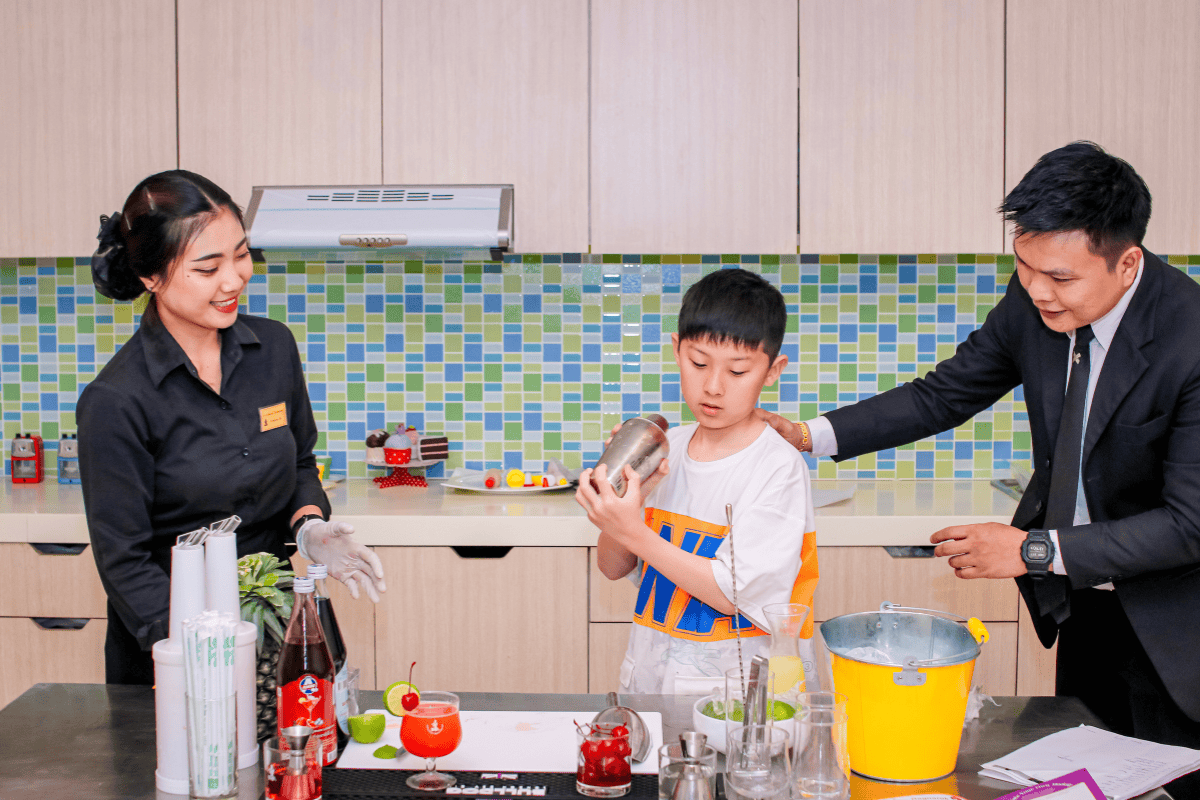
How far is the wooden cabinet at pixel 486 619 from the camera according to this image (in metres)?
2.56

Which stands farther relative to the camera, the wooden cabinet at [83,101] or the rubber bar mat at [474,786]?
the wooden cabinet at [83,101]

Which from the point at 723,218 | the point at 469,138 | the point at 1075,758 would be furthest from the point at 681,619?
the point at 469,138

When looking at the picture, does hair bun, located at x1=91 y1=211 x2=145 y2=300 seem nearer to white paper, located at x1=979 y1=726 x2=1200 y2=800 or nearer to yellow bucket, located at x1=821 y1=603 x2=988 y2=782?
yellow bucket, located at x1=821 y1=603 x2=988 y2=782

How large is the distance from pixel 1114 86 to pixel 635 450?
6.85 feet

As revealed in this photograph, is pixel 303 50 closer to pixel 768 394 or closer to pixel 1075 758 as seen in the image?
pixel 768 394

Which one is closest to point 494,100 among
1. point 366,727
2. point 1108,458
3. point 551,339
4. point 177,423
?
point 551,339

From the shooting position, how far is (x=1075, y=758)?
1.22 metres

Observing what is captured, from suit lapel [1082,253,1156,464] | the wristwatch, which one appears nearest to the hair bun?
the wristwatch

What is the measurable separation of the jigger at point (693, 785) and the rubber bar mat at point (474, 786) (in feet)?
0.38

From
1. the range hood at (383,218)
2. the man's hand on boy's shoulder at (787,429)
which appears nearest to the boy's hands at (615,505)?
the man's hand on boy's shoulder at (787,429)

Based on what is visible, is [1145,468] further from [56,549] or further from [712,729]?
[56,549]

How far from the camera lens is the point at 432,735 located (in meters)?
1.12

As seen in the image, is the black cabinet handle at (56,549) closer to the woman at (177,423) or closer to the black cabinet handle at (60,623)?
the black cabinet handle at (60,623)

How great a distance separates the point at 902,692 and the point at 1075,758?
263 millimetres
